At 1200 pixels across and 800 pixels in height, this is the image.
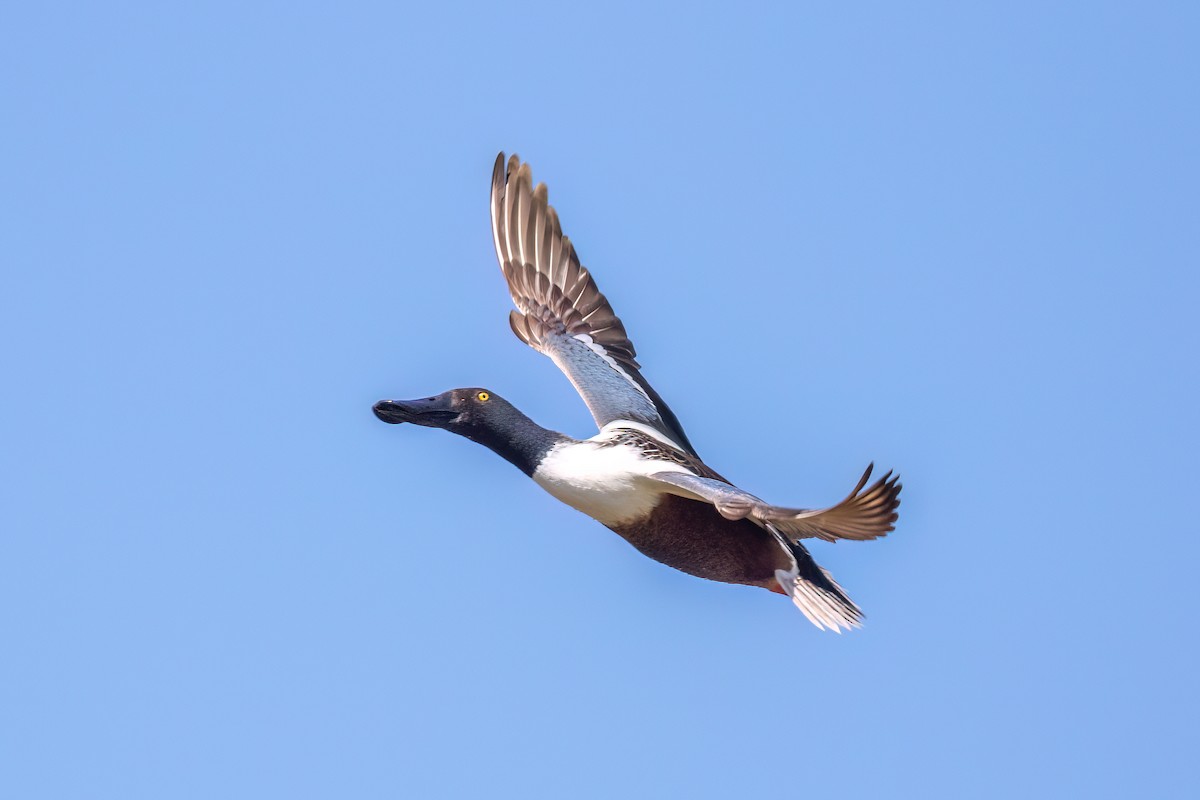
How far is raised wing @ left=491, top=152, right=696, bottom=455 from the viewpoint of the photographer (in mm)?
13719

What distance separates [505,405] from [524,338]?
2.09 m

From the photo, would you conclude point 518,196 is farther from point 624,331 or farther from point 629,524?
point 629,524

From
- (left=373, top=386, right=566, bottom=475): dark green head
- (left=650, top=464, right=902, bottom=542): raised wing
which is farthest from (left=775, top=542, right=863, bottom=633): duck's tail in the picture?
(left=373, top=386, right=566, bottom=475): dark green head

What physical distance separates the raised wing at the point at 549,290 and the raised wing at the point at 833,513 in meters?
3.51

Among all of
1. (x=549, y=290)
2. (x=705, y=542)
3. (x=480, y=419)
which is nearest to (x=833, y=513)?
(x=705, y=542)

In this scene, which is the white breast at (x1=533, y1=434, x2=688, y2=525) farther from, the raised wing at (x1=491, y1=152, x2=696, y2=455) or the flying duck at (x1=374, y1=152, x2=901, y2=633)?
the raised wing at (x1=491, y1=152, x2=696, y2=455)

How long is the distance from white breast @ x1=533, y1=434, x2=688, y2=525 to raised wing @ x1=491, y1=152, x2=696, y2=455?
2.09m

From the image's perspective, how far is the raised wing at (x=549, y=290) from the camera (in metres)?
13.7

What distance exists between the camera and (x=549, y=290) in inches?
559

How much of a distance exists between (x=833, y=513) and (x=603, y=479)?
2.23 metres

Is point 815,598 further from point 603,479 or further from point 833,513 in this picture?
point 833,513

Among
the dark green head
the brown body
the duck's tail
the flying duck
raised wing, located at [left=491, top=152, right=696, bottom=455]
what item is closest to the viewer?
the flying duck

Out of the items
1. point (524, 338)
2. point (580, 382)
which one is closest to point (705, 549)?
point (580, 382)

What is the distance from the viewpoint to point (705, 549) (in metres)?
11.0
